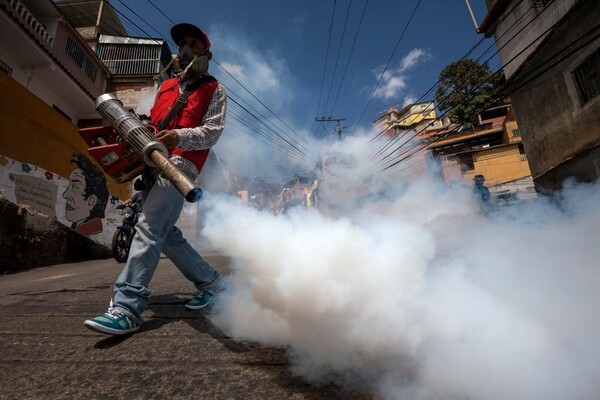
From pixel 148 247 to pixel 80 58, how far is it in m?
13.9

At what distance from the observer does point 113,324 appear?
66.2 inches

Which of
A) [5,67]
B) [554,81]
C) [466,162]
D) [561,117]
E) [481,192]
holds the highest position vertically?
[466,162]

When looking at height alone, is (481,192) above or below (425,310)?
above

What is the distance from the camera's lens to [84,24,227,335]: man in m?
1.83

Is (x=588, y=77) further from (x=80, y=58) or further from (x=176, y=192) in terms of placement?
(x=80, y=58)

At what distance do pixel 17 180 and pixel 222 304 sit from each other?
24.7 ft

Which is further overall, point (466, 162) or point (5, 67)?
point (466, 162)

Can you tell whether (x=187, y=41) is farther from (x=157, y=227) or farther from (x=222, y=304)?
(x=222, y=304)

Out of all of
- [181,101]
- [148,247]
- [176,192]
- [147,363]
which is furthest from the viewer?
[181,101]

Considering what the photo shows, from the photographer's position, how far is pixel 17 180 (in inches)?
273

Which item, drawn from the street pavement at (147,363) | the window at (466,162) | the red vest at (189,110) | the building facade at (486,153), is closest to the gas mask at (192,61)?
the red vest at (189,110)

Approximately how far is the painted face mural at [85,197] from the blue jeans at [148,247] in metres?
8.13

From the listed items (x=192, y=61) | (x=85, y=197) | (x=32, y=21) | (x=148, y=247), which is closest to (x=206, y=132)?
(x=192, y=61)

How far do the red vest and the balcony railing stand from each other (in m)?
9.65
